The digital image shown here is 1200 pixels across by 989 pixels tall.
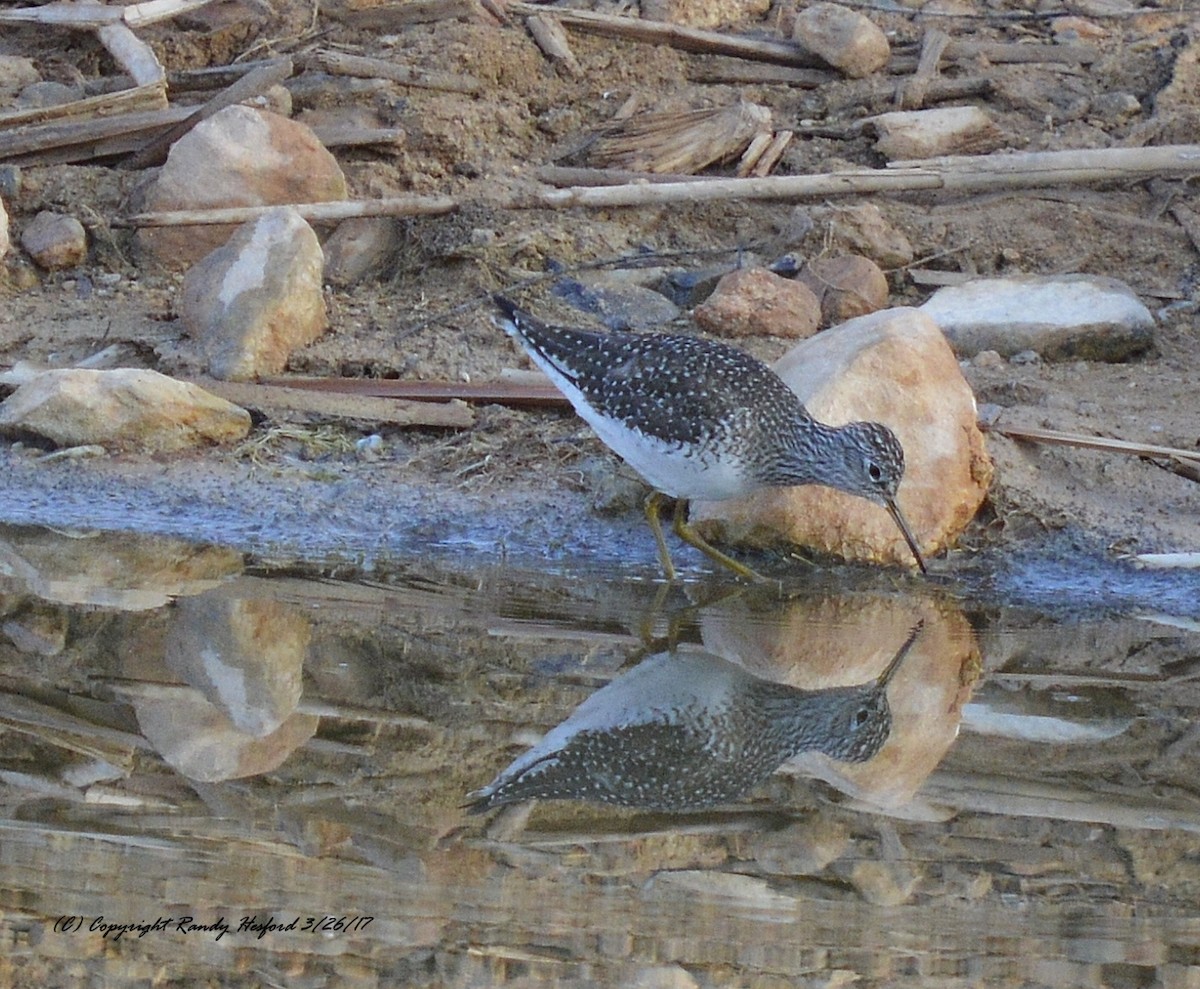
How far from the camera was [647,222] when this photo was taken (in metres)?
9.77

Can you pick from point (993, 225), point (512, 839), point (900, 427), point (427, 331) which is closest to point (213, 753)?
point (512, 839)

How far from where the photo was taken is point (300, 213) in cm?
903

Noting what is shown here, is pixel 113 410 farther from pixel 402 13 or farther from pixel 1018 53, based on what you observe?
pixel 1018 53

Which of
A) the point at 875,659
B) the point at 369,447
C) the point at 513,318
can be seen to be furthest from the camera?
the point at 369,447

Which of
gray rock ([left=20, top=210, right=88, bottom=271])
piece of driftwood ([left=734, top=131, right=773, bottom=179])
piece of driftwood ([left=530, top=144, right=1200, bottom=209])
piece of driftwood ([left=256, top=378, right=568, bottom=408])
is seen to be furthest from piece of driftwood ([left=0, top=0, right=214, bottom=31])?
piece of driftwood ([left=734, top=131, right=773, bottom=179])

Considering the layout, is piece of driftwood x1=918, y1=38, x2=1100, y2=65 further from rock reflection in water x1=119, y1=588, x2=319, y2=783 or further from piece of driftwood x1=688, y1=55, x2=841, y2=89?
rock reflection in water x1=119, y1=588, x2=319, y2=783

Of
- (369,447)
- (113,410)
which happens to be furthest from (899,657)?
(113,410)

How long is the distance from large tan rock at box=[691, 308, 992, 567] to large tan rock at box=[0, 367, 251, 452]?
235 cm

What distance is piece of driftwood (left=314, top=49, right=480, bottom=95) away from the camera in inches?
403

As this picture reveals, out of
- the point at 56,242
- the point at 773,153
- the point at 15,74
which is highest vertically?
the point at 773,153

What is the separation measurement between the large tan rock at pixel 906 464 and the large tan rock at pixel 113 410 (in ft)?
7.70

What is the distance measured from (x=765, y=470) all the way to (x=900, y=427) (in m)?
0.76

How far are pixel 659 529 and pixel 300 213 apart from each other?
292 centimetres

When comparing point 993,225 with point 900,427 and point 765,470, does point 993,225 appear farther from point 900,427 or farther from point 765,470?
point 765,470
